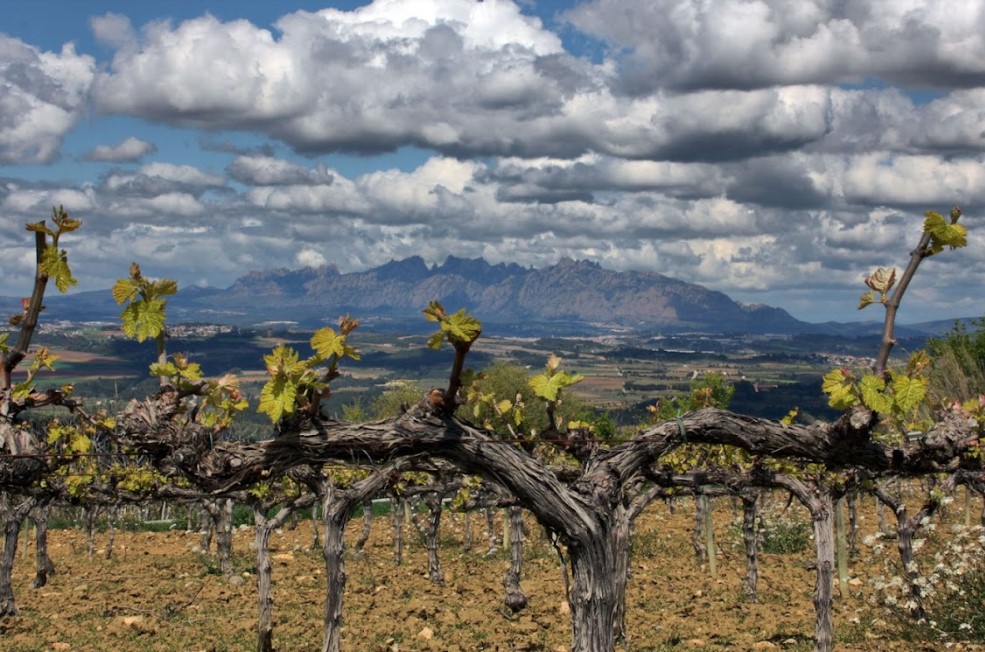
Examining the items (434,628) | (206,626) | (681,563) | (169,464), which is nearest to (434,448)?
(169,464)

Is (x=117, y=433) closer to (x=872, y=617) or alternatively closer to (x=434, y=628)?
(x=434, y=628)

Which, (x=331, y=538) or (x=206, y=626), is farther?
(x=206, y=626)

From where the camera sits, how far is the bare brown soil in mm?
14828

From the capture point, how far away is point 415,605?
56.8ft

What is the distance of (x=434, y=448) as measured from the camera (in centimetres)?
601

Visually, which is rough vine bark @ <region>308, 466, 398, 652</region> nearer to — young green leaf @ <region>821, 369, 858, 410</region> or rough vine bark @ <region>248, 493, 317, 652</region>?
rough vine bark @ <region>248, 493, 317, 652</region>

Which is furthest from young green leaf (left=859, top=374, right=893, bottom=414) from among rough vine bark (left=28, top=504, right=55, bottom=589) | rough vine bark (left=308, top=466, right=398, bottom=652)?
rough vine bark (left=28, top=504, right=55, bottom=589)

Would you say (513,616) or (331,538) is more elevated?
(331,538)

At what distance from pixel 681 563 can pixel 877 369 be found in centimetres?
1896

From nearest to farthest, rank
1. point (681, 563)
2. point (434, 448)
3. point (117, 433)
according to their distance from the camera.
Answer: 1. point (434, 448)
2. point (117, 433)
3. point (681, 563)

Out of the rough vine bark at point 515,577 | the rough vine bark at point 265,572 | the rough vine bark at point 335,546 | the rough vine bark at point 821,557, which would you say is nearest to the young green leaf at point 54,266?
the rough vine bark at point 335,546

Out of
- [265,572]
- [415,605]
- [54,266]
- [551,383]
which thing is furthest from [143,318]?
[415,605]

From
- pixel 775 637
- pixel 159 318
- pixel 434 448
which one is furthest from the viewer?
pixel 775 637

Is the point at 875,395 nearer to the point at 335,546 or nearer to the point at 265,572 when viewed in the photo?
the point at 335,546
